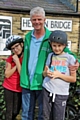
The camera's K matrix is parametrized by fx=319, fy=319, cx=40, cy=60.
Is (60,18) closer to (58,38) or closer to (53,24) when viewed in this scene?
(53,24)

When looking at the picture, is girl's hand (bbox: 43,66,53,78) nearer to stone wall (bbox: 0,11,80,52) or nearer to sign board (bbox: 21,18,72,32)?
sign board (bbox: 21,18,72,32)

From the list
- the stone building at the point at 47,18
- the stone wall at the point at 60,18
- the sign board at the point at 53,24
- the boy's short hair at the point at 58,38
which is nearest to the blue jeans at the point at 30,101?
the boy's short hair at the point at 58,38

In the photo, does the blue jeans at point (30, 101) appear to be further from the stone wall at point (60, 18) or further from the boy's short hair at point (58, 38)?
the stone wall at point (60, 18)

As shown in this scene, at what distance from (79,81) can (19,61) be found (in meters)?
1.40

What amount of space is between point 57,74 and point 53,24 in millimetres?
5202

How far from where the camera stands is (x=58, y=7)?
969 centimetres

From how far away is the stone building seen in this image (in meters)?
8.11

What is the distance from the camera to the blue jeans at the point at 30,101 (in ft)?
12.4

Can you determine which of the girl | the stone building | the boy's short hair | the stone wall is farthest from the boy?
the stone wall

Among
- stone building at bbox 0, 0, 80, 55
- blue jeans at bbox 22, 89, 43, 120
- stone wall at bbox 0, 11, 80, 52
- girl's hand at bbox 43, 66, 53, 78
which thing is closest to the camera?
girl's hand at bbox 43, 66, 53, 78

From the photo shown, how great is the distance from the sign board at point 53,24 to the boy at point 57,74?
461 cm

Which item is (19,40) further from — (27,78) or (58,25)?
Answer: (58,25)

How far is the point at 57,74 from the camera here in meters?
3.52

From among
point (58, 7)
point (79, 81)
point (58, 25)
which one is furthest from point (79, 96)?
point (58, 7)
